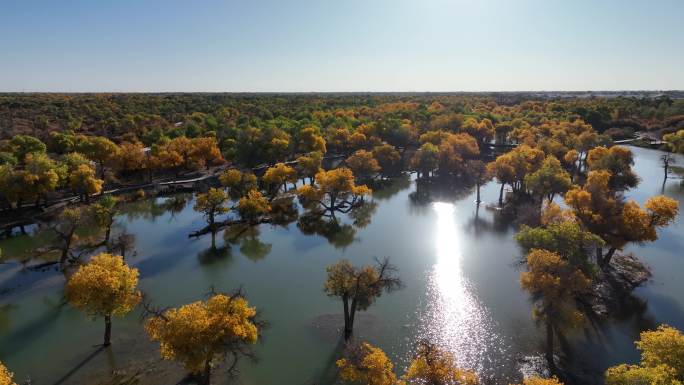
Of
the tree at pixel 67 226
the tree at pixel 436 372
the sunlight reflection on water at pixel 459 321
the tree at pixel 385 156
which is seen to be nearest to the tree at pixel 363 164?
the tree at pixel 385 156

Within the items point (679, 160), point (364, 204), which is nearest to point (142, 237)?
point (364, 204)

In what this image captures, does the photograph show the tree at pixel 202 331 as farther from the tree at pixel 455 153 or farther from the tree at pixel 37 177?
the tree at pixel 455 153

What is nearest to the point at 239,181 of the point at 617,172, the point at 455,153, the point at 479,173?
the point at 479,173

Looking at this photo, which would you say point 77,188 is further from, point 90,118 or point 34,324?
point 90,118

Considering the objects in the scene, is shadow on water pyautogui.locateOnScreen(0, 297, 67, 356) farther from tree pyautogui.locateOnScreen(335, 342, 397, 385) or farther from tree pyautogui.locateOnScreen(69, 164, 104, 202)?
tree pyautogui.locateOnScreen(69, 164, 104, 202)

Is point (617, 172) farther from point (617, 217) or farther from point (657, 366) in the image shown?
point (657, 366)

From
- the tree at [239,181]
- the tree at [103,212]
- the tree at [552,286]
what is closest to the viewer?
the tree at [552,286]

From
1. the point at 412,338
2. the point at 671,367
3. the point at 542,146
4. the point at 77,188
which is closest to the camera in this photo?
the point at 671,367
